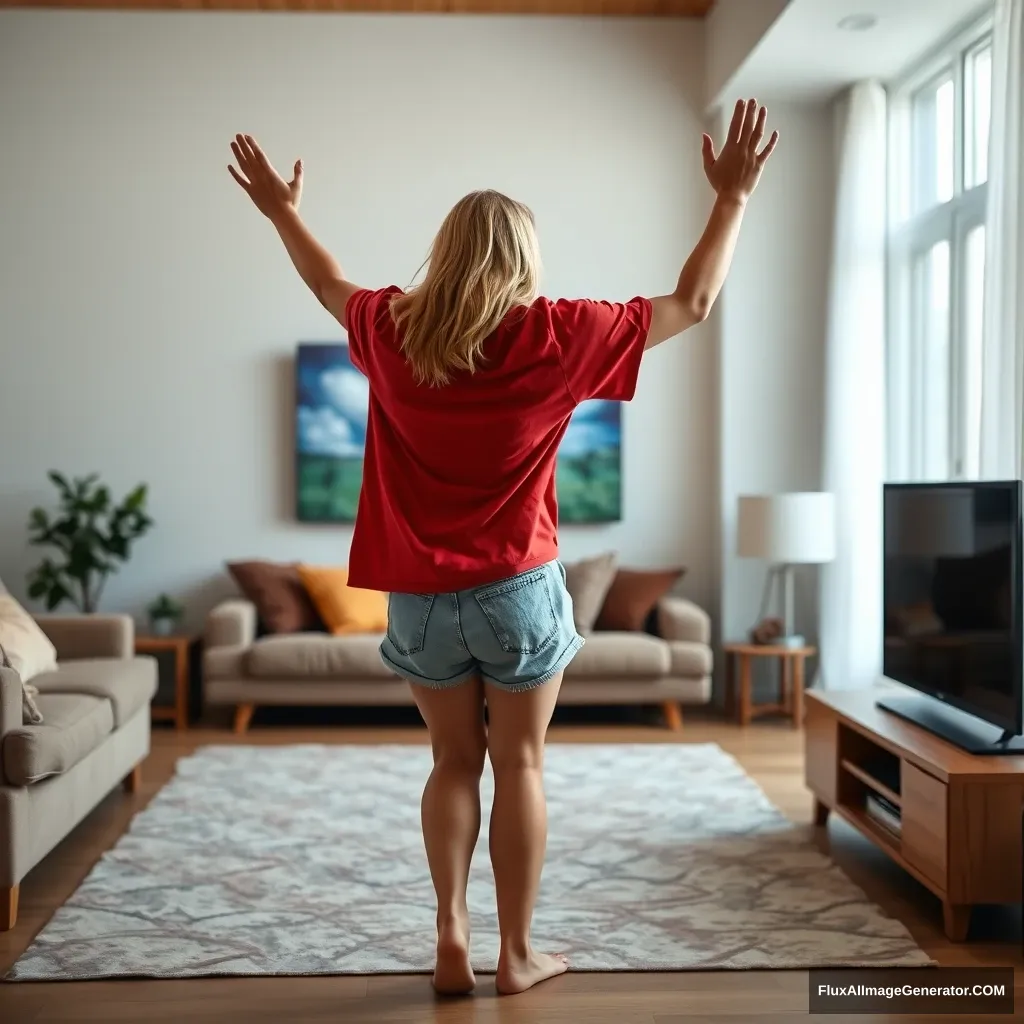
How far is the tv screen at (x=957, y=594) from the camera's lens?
10.0 ft

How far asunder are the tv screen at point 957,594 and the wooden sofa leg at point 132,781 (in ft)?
8.41

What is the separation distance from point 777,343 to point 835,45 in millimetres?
1444

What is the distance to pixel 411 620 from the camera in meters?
2.25

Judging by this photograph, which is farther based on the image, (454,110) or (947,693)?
(454,110)

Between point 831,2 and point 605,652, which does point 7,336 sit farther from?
point 831,2

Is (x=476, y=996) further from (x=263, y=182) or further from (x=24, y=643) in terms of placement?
(x=24, y=643)

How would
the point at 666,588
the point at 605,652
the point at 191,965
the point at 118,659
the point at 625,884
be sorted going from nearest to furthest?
the point at 191,965 < the point at 625,884 < the point at 118,659 < the point at 605,652 < the point at 666,588

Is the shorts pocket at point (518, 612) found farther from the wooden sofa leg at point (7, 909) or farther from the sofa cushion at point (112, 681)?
the sofa cushion at point (112, 681)

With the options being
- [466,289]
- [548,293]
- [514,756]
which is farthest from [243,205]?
[514,756]

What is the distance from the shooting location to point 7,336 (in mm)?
6137

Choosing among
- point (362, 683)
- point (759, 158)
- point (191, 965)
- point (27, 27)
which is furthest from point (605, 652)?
point (27, 27)

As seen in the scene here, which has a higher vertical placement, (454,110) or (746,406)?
(454,110)

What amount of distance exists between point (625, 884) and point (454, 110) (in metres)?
4.29

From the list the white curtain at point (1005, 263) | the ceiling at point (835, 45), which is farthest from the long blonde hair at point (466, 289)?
the ceiling at point (835, 45)
